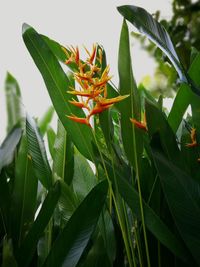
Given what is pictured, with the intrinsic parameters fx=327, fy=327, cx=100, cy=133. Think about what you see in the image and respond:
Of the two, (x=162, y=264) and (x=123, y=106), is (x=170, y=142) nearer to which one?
(x=123, y=106)

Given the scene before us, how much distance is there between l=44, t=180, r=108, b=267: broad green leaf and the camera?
406 mm

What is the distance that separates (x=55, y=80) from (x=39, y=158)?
0.40 ft

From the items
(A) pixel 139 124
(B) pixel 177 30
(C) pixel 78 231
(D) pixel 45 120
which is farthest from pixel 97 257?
(B) pixel 177 30

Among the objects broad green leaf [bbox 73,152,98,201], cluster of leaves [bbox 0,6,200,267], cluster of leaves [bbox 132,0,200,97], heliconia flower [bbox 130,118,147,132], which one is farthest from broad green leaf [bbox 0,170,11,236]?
cluster of leaves [bbox 132,0,200,97]

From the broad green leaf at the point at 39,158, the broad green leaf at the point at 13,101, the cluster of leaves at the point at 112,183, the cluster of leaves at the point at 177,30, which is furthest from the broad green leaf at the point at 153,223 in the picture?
the cluster of leaves at the point at 177,30

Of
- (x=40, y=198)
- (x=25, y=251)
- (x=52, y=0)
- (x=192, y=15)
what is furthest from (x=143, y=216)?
(x=52, y=0)

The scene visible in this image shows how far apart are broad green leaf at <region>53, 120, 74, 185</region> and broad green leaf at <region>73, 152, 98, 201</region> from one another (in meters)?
0.03

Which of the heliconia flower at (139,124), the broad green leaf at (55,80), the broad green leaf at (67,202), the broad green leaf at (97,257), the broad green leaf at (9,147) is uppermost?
the broad green leaf at (55,80)

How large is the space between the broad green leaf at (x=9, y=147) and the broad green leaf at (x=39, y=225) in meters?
0.12

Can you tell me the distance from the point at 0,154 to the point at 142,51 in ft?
4.18

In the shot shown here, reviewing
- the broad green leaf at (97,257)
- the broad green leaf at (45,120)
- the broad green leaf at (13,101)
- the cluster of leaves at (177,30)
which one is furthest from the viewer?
the cluster of leaves at (177,30)

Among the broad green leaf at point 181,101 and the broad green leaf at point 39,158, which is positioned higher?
the broad green leaf at point 181,101

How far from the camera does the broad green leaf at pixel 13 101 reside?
0.66 meters

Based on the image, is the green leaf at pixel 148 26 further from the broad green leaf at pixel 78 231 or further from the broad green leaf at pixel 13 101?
the broad green leaf at pixel 13 101
